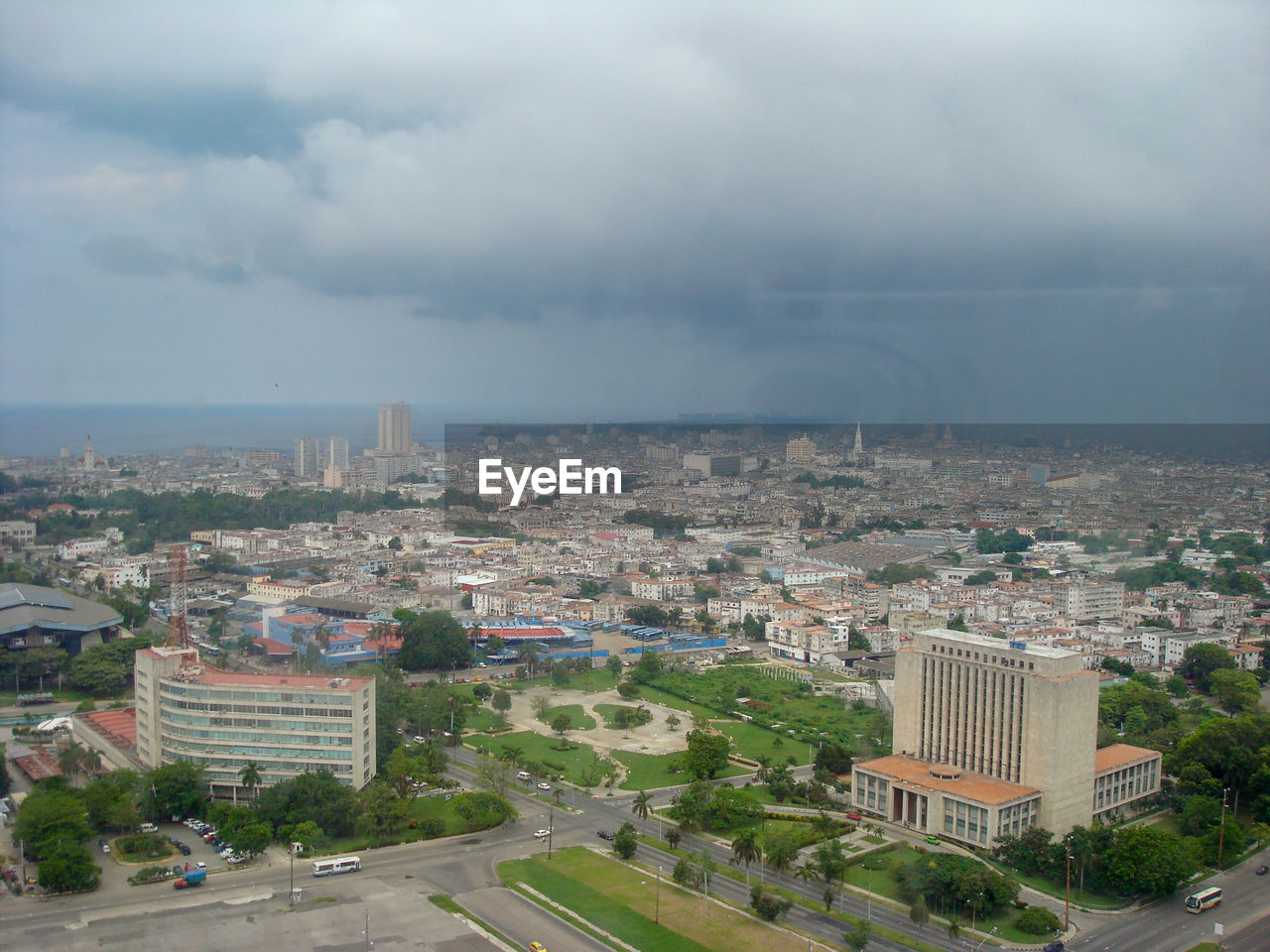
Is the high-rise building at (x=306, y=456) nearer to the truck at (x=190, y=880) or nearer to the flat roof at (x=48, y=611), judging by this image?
the flat roof at (x=48, y=611)

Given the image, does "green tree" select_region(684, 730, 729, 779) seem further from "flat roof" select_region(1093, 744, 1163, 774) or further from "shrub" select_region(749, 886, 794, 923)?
"flat roof" select_region(1093, 744, 1163, 774)

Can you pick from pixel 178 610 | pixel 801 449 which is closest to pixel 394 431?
pixel 801 449

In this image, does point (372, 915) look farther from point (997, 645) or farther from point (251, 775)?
point (997, 645)

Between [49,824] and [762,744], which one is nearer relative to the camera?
[49,824]

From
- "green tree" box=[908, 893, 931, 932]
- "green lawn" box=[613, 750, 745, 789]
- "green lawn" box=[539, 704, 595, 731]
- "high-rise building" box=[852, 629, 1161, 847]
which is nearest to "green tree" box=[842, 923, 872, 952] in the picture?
"green tree" box=[908, 893, 931, 932]

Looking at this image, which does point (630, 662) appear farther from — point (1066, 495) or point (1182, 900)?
point (1066, 495)

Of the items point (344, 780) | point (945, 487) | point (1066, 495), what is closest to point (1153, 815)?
point (344, 780)

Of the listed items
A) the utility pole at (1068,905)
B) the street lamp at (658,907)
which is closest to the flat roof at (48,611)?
the street lamp at (658,907)
